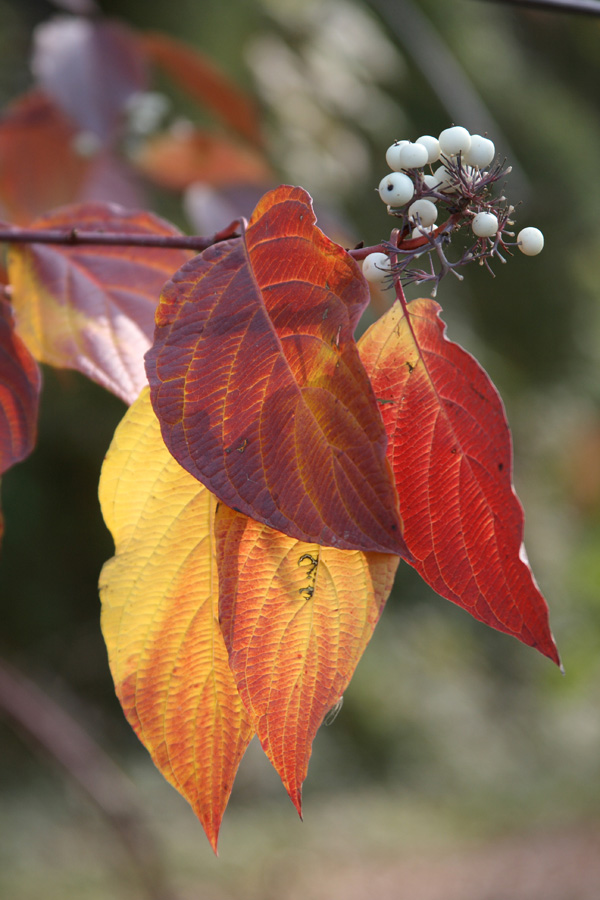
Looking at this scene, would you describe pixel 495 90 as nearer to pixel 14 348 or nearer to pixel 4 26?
pixel 4 26

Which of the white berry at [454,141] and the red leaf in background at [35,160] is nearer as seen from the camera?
the white berry at [454,141]

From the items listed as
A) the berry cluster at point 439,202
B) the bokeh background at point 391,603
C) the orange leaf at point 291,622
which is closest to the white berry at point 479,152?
the berry cluster at point 439,202

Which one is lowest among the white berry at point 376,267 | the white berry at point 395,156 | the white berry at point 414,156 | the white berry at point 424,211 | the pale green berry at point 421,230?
the white berry at point 376,267

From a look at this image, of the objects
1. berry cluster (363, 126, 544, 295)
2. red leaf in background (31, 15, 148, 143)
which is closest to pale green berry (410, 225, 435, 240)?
berry cluster (363, 126, 544, 295)

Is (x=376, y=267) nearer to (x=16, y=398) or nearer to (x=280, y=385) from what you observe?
(x=280, y=385)

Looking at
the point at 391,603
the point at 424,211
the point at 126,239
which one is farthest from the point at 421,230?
the point at 391,603

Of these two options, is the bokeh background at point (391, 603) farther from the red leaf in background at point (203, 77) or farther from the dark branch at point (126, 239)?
the dark branch at point (126, 239)

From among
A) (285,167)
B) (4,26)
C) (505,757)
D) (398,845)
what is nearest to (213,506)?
(285,167)
